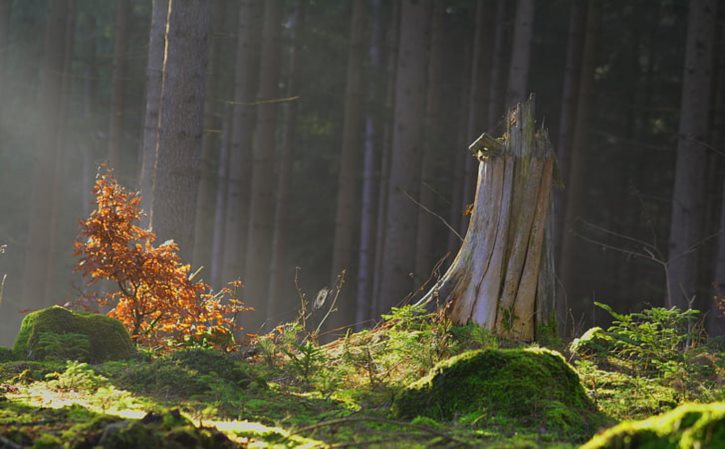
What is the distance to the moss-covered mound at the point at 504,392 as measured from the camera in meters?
5.65

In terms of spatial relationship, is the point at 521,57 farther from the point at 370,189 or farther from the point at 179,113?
the point at 179,113

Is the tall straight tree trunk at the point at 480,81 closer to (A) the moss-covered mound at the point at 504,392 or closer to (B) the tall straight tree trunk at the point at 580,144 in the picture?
(B) the tall straight tree trunk at the point at 580,144

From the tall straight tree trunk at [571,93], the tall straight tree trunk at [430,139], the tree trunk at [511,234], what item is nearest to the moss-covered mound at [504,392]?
the tree trunk at [511,234]

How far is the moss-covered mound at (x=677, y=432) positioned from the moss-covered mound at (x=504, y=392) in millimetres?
2026

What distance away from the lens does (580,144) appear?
2103 cm

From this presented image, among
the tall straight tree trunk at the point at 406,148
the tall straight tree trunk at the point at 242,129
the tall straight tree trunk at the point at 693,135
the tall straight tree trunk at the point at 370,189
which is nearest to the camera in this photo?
the tall straight tree trunk at the point at 693,135

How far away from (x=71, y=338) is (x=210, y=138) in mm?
18733

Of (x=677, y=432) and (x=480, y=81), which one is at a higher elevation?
(x=480, y=81)

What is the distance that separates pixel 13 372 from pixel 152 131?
8.56m

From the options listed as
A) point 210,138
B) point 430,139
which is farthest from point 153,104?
point 210,138

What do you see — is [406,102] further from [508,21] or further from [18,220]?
[18,220]

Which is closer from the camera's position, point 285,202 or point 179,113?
point 179,113

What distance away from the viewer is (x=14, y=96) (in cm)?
2895

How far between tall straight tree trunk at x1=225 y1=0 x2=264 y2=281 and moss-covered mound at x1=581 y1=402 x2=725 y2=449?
17245 millimetres
